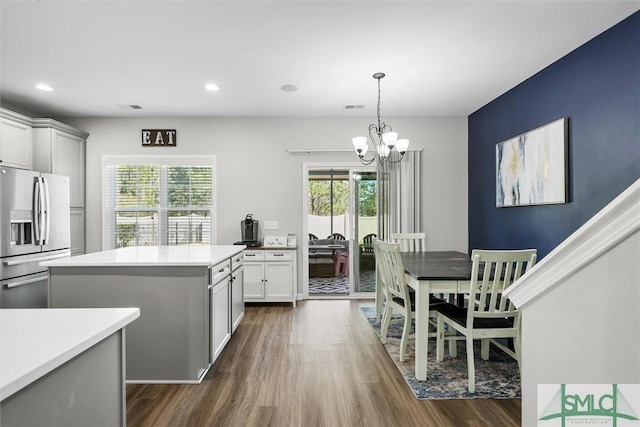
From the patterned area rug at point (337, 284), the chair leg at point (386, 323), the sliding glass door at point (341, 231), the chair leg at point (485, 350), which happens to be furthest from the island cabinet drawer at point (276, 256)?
the chair leg at point (485, 350)

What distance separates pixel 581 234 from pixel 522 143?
335 centimetres

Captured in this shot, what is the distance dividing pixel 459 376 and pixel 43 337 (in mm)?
2621

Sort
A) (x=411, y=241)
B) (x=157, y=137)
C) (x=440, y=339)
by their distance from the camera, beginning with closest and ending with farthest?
(x=440, y=339), (x=411, y=241), (x=157, y=137)

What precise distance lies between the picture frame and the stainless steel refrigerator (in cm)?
530

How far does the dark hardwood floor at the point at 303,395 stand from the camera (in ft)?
6.88

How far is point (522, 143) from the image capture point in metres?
3.81

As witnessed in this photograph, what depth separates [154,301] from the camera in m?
2.50

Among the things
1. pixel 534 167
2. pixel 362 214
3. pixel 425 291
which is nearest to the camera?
pixel 425 291

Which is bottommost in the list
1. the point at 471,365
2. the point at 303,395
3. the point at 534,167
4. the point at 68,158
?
A: the point at 303,395

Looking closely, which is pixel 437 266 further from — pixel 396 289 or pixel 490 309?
pixel 490 309

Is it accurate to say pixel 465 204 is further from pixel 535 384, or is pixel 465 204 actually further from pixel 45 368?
pixel 45 368

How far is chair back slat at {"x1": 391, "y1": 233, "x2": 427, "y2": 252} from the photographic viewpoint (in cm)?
419

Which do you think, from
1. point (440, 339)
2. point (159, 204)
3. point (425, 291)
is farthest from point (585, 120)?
point (159, 204)

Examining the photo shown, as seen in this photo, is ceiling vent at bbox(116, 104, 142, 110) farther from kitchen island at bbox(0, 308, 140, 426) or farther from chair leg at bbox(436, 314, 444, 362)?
chair leg at bbox(436, 314, 444, 362)
